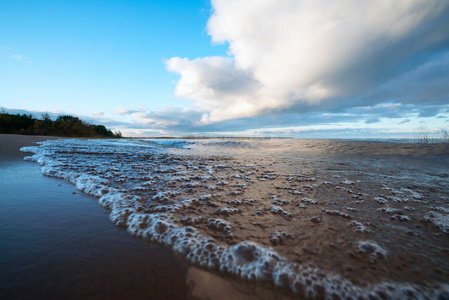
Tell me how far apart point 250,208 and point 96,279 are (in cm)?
177

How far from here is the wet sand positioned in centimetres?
Answer: 119

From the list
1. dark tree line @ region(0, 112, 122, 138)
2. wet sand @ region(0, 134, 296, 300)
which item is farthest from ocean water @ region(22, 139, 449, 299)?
dark tree line @ region(0, 112, 122, 138)

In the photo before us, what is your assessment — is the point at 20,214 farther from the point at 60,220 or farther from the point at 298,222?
the point at 298,222

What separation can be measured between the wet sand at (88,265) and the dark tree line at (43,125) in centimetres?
3443

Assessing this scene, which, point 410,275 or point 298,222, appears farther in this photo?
point 298,222

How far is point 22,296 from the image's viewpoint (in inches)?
43.3

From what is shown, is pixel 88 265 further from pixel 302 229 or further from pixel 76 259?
pixel 302 229

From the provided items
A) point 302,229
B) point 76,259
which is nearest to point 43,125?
point 76,259

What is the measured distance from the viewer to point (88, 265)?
1.39 metres

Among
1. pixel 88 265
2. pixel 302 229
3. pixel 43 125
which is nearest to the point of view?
pixel 88 265

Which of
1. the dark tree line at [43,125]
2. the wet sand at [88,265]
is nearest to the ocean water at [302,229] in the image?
the wet sand at [88,265]

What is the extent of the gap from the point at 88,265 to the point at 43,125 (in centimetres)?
3630

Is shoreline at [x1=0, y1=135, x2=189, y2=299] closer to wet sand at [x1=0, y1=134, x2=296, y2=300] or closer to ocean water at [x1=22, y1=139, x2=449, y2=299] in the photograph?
wet sand at [x1=0, y1=134, x2=296, y2=300]

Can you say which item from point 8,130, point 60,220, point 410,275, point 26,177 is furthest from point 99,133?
point 410,275
